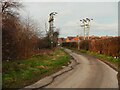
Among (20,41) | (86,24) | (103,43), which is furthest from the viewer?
(86,24)

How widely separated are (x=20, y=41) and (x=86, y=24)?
156 ft

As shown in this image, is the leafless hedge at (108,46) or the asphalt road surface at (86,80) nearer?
the asphalt road surface at (86,80)

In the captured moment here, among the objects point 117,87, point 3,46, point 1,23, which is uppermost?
point 1,23

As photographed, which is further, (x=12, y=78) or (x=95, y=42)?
(x=95, y=42)

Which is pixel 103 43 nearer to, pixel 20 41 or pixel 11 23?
pixel 20 41

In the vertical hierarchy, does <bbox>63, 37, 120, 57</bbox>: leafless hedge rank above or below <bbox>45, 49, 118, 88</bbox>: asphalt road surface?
above

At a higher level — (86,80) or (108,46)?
(108,46)

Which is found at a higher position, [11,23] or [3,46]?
[11,23]

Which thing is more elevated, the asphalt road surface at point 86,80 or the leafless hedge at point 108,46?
the leafless hedge at point 108,46

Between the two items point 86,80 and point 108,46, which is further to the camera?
point 108,46

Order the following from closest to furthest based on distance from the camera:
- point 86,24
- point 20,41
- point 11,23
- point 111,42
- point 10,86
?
point 10,86 → point 11,23 → point 20,41 → point 111,42 → point 86,24

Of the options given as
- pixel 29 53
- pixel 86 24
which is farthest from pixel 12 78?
pixel 86 24

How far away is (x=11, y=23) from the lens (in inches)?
957

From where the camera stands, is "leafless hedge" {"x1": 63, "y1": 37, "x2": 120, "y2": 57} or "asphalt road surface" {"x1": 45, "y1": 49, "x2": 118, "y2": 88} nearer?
"asphalt road surface" {"x1": 45, "y1": 49, "x2": 118, "y2": 88}
